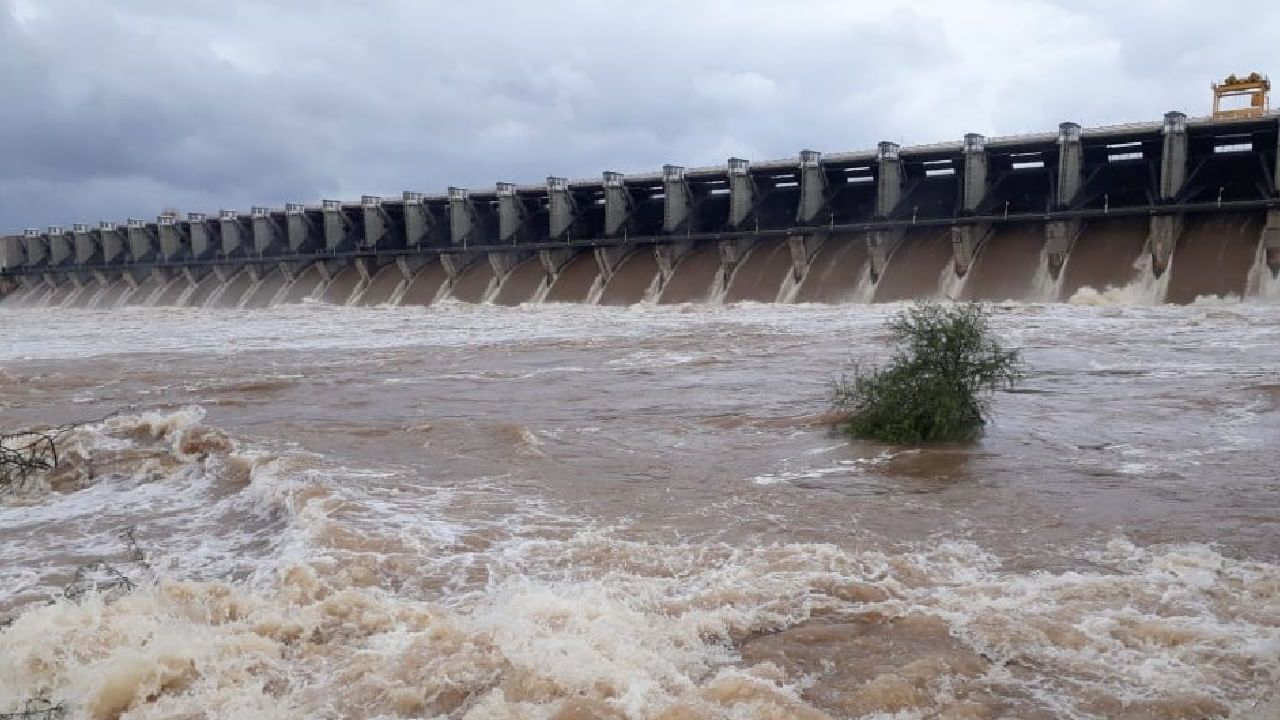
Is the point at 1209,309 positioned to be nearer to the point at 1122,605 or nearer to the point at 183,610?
the point at 1122,605

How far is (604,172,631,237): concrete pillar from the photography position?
101 feet

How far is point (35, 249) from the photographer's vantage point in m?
52.2

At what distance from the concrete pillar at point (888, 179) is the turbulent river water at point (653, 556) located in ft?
46.0

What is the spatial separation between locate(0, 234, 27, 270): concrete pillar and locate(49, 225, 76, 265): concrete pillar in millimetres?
2854

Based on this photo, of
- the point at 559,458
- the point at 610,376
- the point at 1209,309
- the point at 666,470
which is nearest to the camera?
the point at 666,470

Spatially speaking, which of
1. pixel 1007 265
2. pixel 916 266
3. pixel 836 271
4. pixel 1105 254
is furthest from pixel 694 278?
pixel 1105 254

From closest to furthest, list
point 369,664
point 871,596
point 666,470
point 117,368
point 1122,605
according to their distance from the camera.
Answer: point 369,664
point 1122,605
point 871,596
point 666,470
point 117,368

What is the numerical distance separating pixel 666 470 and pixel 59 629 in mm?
4424

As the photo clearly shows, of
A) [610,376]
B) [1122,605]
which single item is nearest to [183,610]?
[1122,605]

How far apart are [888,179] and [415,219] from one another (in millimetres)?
17061

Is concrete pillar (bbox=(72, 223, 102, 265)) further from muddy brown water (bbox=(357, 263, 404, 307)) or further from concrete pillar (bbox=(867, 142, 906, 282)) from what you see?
concrete pillar (bbox=(867, 142, 906, 282))

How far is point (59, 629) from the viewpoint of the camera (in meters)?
4.43

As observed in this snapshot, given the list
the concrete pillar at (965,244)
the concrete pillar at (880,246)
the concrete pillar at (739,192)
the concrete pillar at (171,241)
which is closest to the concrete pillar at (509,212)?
the concrete pillar at (739,192)

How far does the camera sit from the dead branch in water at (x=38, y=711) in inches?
148
